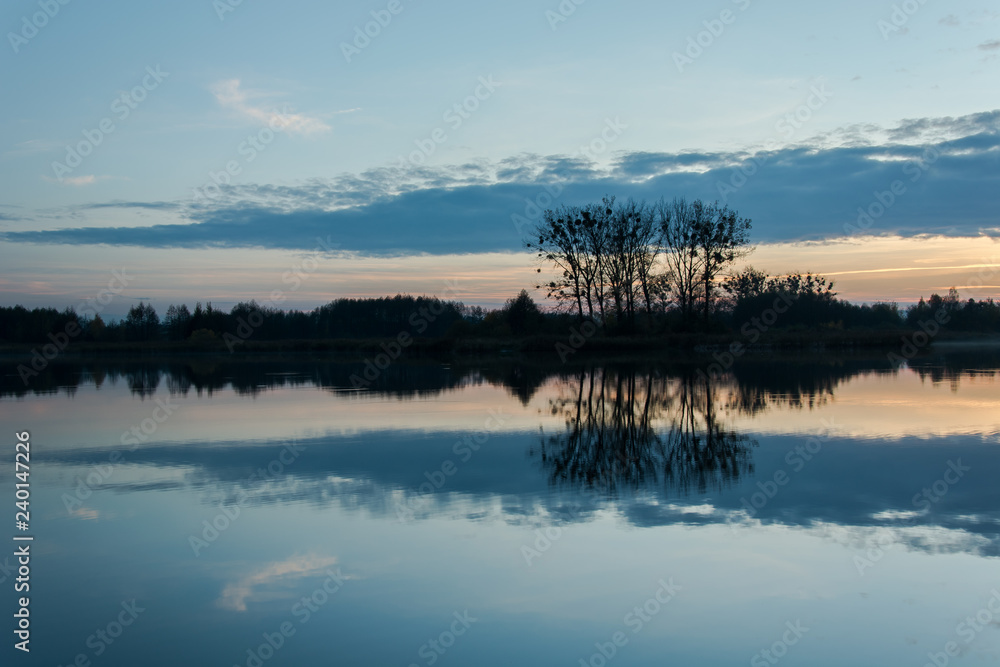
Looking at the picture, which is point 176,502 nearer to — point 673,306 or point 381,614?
point 381,614

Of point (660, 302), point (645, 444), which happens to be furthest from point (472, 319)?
point (645, 444)

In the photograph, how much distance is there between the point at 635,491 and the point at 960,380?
15.4 m

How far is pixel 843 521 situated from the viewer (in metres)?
5.84

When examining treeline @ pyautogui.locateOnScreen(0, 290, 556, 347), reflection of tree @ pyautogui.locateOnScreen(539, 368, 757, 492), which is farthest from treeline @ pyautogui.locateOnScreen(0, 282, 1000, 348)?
reflection of tree @ pyautogui.locateOnScreen(539, 368, 757, 492)

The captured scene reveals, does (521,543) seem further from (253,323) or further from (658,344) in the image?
(253,323)

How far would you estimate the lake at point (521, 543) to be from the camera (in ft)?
12.7

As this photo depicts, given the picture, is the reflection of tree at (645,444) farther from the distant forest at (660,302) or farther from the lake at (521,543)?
the distant forest at (660,302)

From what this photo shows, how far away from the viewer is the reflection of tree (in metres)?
7.37

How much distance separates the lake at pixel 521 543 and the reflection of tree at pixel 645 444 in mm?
59

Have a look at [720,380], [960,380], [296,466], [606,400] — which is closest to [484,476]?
[296,466]

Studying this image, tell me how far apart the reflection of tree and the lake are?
0.19 ft

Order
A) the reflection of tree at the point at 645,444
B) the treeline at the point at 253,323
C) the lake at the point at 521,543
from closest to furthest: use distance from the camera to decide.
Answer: the lake at the point at 521,543 < the reflection of tree at the point at 645,444 < the treeline at the point at 253,323

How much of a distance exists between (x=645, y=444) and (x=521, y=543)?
4134mm

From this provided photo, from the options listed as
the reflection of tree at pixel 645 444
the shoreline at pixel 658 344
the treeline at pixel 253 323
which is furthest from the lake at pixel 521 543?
the treeline at pixel 253 323
